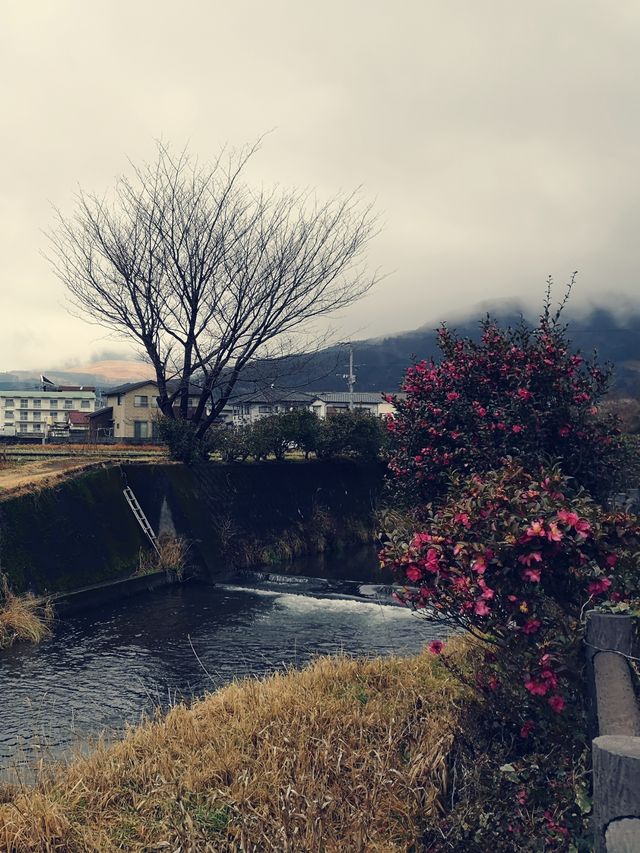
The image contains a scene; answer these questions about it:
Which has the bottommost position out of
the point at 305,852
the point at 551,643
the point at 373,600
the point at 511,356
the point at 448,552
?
the point at 373,600

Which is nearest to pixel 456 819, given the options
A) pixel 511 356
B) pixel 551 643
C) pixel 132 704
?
pixel 551 643

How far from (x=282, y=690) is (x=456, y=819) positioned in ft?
9.75

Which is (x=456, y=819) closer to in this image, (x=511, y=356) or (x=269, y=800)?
(x=269, y=800)

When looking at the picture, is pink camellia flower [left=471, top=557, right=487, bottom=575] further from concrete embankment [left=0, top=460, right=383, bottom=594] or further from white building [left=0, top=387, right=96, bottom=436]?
white building [left=0, top=387, right=96, bottom=436]

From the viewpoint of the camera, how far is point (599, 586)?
534 cm

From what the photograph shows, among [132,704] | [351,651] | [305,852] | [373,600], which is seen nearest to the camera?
[305,852]

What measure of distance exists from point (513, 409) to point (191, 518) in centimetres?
1291

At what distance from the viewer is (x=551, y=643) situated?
5230 millimetres

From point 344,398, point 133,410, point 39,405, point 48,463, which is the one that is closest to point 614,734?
point 48,463

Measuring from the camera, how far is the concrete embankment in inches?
645

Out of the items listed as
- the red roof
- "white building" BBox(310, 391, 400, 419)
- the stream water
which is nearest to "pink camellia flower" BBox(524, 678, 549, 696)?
the stream water

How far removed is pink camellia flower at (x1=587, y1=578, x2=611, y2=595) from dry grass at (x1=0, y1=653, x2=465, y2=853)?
6.81 ft

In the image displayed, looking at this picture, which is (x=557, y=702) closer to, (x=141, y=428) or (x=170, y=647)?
(x=170, y=647)

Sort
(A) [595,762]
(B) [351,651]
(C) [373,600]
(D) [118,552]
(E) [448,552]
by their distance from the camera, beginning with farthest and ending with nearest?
(D) [118,552] → (C) [373,600] → (B) [351,651] → (E) [448,552] → (A) [595,762]
